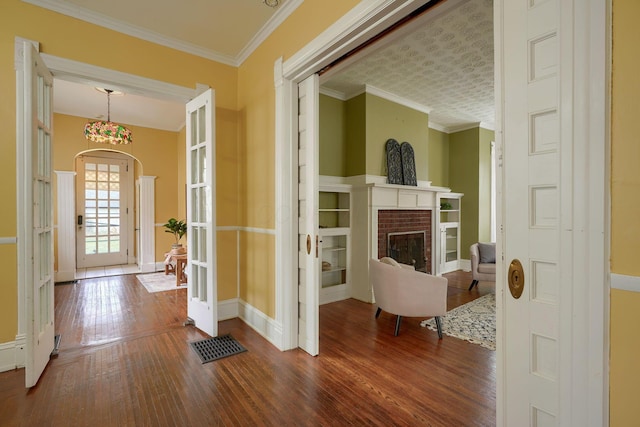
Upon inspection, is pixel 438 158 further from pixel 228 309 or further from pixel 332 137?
pixel 228 309

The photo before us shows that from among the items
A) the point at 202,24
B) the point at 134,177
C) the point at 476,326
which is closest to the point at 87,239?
the point at 134,177

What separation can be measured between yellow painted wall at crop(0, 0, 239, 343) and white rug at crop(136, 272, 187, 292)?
2249mm

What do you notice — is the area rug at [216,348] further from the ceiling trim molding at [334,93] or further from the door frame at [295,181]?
the ceiling trim molding at [334,93]

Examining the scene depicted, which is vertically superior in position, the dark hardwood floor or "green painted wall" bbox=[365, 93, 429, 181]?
"green painted wall" bbox=[365, 93, 429, 181]

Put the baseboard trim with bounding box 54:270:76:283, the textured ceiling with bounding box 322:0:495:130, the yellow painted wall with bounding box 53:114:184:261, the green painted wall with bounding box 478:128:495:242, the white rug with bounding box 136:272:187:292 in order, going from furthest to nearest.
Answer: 1. the green painted wall with bounding box 478:128:495:242
2. the yellow painted wall with bounding box 53:114:184:261
3. the baseboard trim with bounding box 54:270:76:283
4. the white rug with bounding box 136:272:187:292
5. the textured ceiling with bounding box 322:0:495:130

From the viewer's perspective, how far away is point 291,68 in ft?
8.15

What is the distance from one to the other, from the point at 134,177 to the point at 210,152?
536 cm

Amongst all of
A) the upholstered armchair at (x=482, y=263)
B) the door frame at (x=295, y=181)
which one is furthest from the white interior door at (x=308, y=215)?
the upholstered armchair at (x=482, y=263)

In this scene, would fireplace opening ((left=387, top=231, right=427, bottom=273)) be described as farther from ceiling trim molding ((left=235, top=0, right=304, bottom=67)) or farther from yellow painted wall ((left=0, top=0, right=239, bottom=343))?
ceiling trim molding ((left=235, top=0, right=304, bottom=67))

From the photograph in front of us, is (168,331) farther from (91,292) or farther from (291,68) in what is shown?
A: (291,68)

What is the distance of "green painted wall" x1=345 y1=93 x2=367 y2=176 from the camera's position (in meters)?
4.41

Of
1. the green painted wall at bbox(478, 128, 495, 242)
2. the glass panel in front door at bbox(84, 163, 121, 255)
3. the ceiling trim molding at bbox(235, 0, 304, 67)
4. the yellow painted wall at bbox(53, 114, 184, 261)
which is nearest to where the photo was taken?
the ceiling trim molding at bbox(235, 0, 304, 67)

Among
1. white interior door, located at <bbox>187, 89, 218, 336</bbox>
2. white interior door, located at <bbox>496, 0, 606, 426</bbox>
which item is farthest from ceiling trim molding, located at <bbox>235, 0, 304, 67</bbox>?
white interior door, located at <bbox>496, 0, 606, 426</bbox>

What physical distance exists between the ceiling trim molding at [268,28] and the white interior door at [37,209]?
1.76 metres
